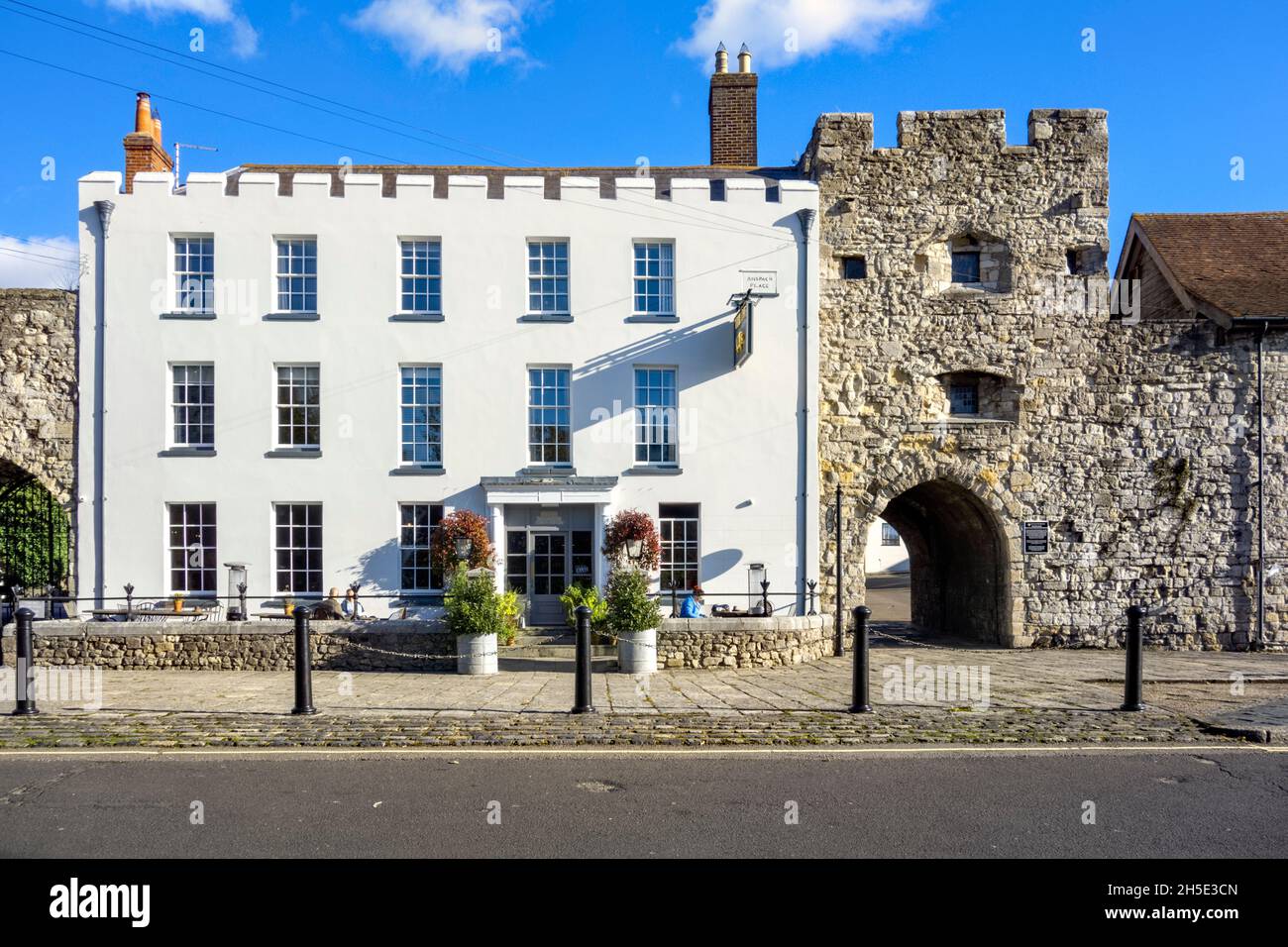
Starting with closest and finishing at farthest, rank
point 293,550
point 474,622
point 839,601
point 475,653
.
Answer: point 474,622 → point 475,653 → point 839,601 → point 293,550

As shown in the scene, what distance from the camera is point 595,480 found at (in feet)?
58.1

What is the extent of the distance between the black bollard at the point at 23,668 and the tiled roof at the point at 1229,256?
20739 millimetres

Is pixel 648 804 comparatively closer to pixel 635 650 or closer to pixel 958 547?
pixel 635 650

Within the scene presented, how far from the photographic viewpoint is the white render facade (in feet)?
Answer: 57.9

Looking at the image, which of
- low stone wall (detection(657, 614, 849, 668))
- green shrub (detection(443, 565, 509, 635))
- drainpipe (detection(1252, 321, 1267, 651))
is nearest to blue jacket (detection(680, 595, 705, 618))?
low stone wall (detection(657, 614, 849, 668))

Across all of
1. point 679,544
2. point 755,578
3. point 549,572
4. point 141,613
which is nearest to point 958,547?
point 755,578

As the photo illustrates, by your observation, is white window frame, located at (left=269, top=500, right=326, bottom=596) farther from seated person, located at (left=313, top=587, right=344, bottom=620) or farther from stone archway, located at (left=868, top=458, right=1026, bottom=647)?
stone archway, located at (left=868, top=458, right=1026, bottom=647)

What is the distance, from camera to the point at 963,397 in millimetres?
19062

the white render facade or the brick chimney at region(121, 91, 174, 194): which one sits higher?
the brick chimney at region(121, 91, 174, 194)

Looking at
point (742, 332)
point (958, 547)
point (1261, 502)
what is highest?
point (742, 332)

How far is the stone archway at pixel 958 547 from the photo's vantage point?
60.7ft

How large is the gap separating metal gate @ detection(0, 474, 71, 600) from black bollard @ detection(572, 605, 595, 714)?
1221 cm

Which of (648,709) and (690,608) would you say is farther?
(690,608)

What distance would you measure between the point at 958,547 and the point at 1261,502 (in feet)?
20.2
